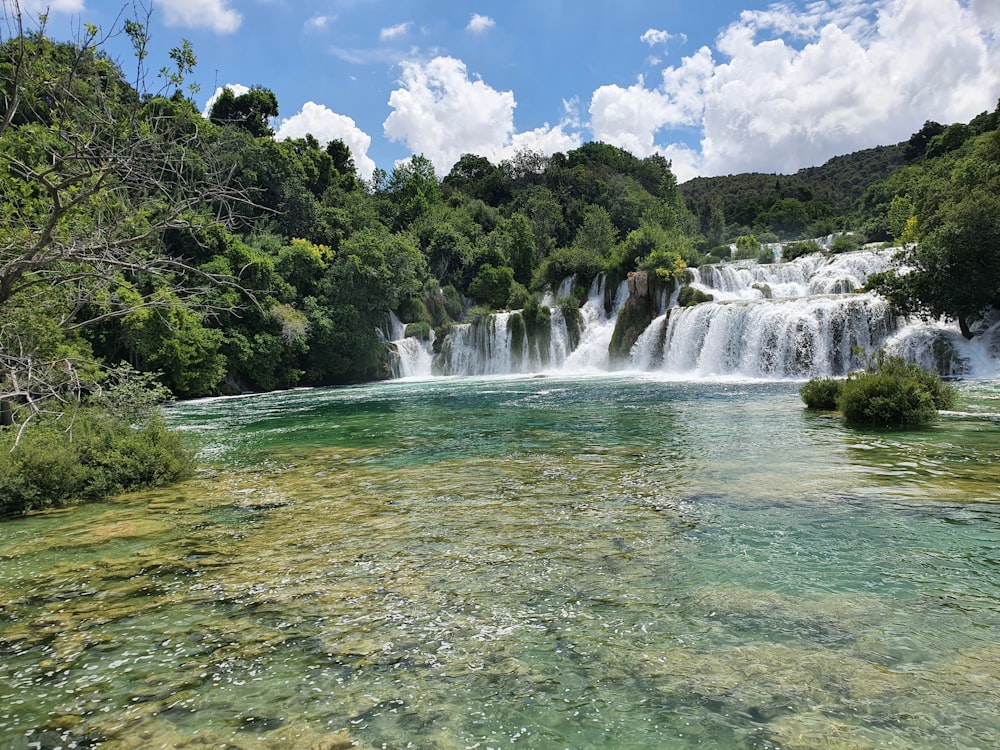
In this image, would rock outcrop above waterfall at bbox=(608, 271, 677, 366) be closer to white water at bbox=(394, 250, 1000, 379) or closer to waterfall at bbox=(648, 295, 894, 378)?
white water at bbox=(394, 250, 1000, 379)

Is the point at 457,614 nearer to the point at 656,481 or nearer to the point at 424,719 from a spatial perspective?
the point at 424,719

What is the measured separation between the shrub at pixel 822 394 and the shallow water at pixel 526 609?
492 centimetres

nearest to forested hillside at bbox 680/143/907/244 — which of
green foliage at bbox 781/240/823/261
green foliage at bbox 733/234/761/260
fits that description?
green foliage at bbox 733/234/761/260

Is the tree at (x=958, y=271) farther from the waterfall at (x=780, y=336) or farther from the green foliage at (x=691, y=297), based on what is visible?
the green foliage at (x=691, y=297)

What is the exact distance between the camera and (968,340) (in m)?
20.5

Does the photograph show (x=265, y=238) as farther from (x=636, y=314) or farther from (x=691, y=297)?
(x=691, y=297)

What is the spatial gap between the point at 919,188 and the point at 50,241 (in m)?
51.4

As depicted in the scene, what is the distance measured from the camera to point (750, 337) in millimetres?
24625

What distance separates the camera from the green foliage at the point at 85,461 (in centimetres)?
777

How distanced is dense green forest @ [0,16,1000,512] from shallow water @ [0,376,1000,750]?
1691 millimetres

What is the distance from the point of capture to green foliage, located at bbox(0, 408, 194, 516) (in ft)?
25.5

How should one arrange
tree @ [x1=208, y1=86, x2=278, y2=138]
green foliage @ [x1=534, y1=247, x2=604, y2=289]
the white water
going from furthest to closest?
tree @ [x1=208, y1=86, x2=278, y2=138]
green foliage @ [x1=534, y1=247, x2=604, y2=289]
the white water

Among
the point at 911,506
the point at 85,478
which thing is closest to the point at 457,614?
the point at 911,506

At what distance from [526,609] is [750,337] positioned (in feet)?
75.9
